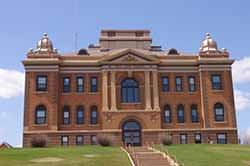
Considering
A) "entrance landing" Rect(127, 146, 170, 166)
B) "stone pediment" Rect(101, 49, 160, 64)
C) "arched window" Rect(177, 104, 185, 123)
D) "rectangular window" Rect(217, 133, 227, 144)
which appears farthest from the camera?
"stone pediment" Rect(101, 49, 160, 64)

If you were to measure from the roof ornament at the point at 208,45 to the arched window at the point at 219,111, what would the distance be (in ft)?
22.8

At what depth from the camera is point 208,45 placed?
186 feet

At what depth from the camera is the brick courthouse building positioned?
52.2 meters

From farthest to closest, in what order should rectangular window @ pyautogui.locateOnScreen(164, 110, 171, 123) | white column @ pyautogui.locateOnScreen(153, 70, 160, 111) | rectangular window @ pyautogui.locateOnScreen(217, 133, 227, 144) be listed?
rectangular window @ pyautogui.locateOnScreen(164, 110, 171, 123) < white column @ pyautogui.locateOnScreen(153, 70, 160, 111) < rectangular window @ pyautogui.locateOnScreen(217, 133, 227, 144)

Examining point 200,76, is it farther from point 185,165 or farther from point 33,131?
point 185,165

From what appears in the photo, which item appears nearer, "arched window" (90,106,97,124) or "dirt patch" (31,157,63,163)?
"dirt patch" (31,157,63,163)

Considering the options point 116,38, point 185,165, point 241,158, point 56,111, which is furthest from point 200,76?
point 185,165

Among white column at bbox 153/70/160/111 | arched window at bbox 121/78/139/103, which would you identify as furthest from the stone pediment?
arched window at bbox 121/78/139/103

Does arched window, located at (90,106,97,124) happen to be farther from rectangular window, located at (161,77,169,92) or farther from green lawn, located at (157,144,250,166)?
green lawn, located at (157,144,250,166)

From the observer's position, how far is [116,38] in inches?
2435

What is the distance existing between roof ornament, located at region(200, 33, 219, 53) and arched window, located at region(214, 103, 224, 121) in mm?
6965

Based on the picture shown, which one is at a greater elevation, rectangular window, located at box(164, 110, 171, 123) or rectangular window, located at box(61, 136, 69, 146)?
rectangular window, located at box(164, 110, 171, 123)

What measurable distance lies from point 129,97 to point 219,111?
1083cm

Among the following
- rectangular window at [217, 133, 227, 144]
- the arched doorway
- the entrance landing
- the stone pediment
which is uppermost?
the stone pediment
